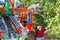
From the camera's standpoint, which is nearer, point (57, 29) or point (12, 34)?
point (12, 34)

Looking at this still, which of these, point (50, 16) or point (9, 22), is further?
point (50, 16)

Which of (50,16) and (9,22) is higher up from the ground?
(9,22)

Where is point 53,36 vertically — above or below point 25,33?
below

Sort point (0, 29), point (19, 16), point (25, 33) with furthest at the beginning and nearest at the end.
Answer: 1. point (19, 16)
2. point (25, 33)
3. point (0, 29)

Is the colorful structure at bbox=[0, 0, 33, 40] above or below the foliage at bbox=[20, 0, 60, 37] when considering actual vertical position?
above

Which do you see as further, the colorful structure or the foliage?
the foliage

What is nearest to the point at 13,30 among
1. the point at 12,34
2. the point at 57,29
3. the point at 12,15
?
the point at 12,34

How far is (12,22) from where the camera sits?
1154 centimetres

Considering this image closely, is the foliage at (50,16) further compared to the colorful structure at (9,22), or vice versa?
the foliage at (50,16)

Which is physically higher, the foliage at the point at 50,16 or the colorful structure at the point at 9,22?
the colorful structure at the point at 9,22

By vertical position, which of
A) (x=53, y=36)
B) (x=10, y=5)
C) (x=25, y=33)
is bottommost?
(x=53, y=36)

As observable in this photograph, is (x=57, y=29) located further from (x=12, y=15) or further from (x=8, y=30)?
(x=8, y=30)

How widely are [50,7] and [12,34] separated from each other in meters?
4.61

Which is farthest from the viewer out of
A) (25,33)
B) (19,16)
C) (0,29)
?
(19,16)
